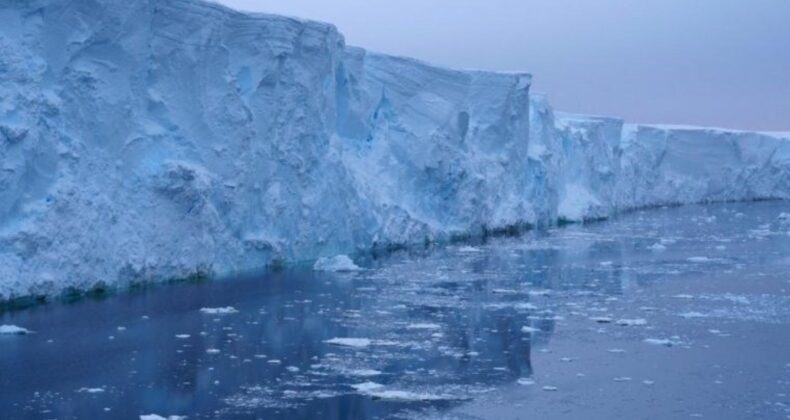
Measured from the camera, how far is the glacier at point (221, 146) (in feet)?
33.7

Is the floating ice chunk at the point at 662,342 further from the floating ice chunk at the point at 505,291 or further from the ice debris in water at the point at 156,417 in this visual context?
the ice debris in water at the point at 156,417

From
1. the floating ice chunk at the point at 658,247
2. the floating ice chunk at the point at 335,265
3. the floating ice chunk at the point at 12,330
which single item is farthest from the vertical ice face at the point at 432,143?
the floating ice chunk at the point at 12,330

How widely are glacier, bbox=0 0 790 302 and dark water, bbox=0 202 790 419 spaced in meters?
0.72

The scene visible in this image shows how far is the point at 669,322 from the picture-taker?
32.6 ft

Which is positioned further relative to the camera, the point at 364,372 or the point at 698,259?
the point at 698,259

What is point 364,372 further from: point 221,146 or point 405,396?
point 221,146

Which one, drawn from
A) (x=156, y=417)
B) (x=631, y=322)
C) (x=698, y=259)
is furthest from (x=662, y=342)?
(x=698, y=259)

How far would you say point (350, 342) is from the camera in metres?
8.54

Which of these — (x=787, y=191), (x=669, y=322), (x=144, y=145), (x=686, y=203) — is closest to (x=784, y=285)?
(x=669, y=322)

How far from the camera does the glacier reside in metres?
10.3

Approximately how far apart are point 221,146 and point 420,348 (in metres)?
5.74

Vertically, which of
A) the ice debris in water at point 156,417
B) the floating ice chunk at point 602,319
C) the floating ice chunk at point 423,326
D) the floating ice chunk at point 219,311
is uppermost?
the floating ice chunk at point 219,311

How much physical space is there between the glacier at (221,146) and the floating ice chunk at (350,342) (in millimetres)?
3187

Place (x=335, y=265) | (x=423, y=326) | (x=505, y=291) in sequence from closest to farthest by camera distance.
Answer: (x=423, y=326) → (x=505, y=291) → (x=335, y=265)
